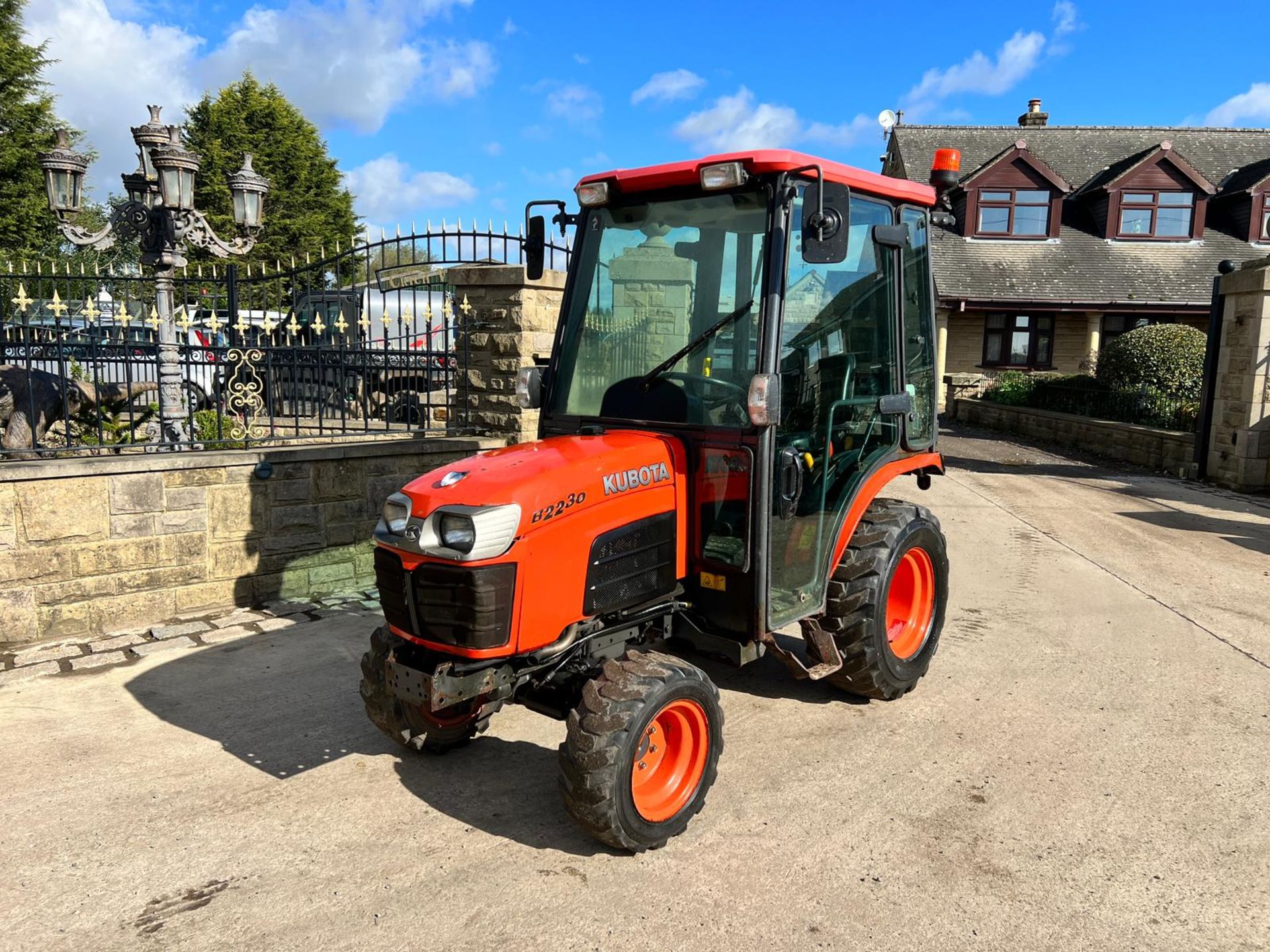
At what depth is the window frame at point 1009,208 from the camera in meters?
23.2

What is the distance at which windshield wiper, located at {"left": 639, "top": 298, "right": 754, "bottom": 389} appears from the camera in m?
3.59

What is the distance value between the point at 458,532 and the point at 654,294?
1.47 meters

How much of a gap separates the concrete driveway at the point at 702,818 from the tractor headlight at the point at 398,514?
1.13m

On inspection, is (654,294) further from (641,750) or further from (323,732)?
(323,732)

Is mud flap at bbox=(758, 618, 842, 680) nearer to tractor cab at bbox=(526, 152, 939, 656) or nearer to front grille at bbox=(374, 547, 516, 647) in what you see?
tractor cab at bbox=(526, 152, 939, 656)

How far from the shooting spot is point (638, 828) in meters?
3.07

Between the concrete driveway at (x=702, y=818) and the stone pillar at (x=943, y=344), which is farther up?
the stone pillar at (x=943, y=344)

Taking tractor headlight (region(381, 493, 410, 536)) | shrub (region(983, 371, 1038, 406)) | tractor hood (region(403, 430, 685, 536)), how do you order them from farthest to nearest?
shrub (region(983, 371, 1038, 406))
tractor headlight (region(381, 493, 410, 536))
tractor hood (region(403, 430, 685, 536))

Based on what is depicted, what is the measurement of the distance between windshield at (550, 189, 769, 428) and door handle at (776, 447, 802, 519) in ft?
0.78

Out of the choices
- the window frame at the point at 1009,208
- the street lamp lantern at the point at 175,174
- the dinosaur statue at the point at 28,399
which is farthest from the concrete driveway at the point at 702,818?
the window frame at the point at 1009,208

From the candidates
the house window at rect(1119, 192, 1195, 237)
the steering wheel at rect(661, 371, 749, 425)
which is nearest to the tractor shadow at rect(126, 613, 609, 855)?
the steering wheel at rect(661, 371, 749, 425)

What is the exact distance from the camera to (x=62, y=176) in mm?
7520

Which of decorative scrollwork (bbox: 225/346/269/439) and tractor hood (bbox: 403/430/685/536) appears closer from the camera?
tractor hood (bbox: 403/430/685/536)

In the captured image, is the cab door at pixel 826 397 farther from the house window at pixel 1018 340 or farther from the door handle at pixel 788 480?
the house window at pixel 1018 340
